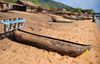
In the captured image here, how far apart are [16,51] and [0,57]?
0.68 m

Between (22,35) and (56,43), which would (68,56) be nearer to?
(56,43)

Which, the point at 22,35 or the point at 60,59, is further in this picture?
the point at 22,35

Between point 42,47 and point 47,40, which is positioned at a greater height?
point 47,40

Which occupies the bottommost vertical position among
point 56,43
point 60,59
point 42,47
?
point 60,59

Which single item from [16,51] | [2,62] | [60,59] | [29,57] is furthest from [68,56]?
[2,62]

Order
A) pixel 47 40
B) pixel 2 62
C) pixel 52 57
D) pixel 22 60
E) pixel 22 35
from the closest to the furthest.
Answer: pixel 2 62, pixel 22 60, pixel 52 57, pixel 47 40, pixel 22 35

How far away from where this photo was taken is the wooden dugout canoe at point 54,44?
10.9ft

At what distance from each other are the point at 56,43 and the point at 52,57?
68cm

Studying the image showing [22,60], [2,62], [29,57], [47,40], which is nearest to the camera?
[2,62]

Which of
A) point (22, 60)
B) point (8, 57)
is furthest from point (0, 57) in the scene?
point (22, 60)

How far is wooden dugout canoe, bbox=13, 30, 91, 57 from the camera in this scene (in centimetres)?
332

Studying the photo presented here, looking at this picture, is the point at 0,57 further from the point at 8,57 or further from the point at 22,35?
the point at 22,35

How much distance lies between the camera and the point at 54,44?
3523 millimetres

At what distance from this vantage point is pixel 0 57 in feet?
9.50
